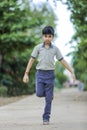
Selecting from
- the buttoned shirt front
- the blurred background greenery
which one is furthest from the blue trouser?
the blurred background greenery

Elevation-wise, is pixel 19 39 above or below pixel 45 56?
below

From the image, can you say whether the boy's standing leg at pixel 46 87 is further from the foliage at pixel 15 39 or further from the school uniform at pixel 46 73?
the foliage at pixel 15 39

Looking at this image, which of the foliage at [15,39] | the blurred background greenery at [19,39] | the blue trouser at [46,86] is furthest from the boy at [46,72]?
the foliage at [15,39]

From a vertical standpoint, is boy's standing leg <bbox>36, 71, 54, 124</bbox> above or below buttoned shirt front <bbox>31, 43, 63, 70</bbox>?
below

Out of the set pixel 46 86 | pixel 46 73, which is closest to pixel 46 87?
pixel 46 86

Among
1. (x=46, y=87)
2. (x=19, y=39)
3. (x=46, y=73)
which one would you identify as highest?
(x=46, y=73)

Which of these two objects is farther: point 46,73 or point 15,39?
point 15,39

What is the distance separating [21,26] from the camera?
94.5ft

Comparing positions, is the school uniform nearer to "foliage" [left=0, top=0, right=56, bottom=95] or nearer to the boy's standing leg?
the boy's standing leg

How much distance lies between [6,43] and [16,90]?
4.04 meters

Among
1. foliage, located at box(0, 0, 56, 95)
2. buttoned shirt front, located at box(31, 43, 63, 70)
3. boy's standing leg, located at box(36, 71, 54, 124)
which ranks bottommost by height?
foliage, located at box(0, 0, 56, 95)

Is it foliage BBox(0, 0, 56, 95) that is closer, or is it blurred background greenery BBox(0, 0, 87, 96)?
blurred background greenery BBox(0, 0, 87, 96)

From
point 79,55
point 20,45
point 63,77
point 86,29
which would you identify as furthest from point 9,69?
point 63,77

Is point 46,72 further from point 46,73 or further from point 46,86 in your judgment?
point 46,86
